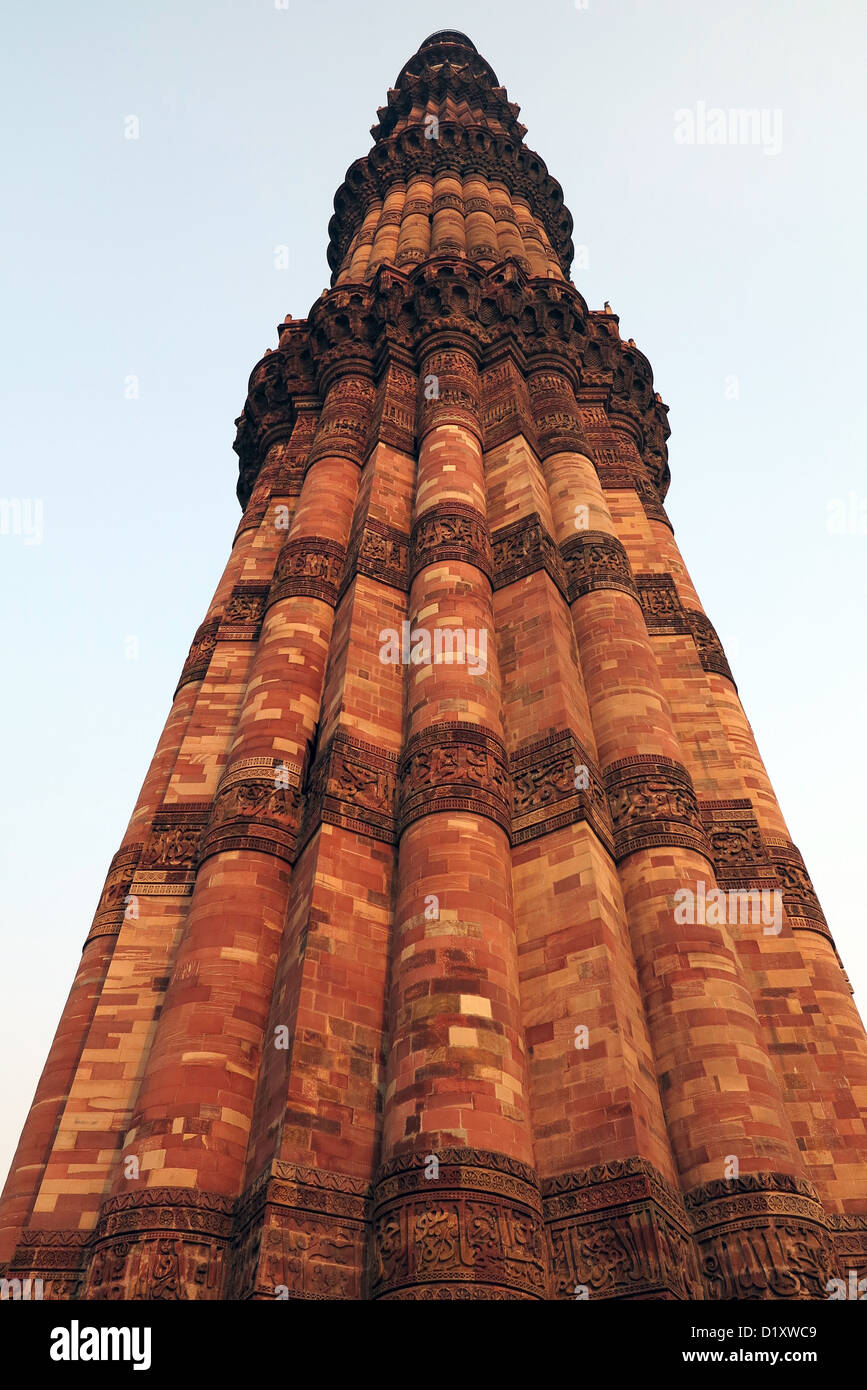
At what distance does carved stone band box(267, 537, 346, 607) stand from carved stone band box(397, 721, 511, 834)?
4.50 m

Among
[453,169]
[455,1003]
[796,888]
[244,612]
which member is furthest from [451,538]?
[453,169]

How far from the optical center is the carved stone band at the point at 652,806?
1138cm

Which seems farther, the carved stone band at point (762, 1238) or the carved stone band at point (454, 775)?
the carved stone band at point (454, 775)

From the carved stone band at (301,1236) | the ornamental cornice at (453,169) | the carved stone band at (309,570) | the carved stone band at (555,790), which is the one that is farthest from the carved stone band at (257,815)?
the ornamental cornice at (453,169)

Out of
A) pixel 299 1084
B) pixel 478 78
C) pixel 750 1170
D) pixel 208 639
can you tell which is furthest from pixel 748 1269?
pixel 478 78

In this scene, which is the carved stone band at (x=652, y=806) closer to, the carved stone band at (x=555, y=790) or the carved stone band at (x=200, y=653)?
the carved stone band at (x=555, y=790)

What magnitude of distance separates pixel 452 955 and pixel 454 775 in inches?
96.0

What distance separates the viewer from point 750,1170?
8367mm

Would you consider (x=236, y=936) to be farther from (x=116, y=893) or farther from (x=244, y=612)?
(x=244, y=612)

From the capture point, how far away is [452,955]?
364 inches

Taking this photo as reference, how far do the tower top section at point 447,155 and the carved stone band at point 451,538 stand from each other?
16.2 metres

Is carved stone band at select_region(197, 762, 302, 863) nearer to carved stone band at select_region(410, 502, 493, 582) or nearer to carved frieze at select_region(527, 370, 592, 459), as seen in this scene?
carved stone band at select_region(410, 502, 493, 582)

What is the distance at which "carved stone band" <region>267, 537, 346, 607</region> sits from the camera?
1545 cm
